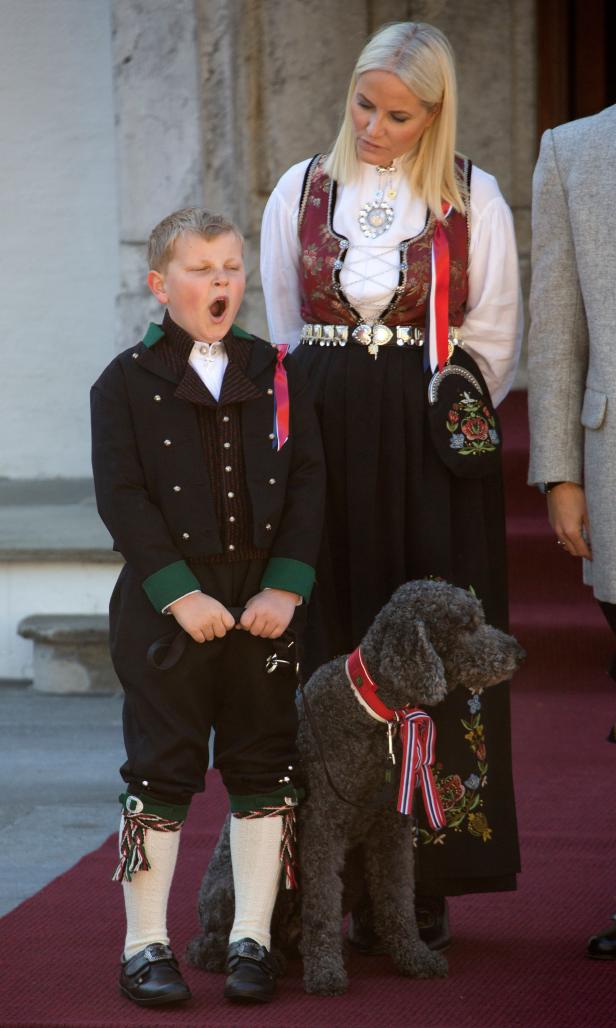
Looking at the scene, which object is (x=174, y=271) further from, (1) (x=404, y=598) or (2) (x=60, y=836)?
(2) (x=60, y=836)

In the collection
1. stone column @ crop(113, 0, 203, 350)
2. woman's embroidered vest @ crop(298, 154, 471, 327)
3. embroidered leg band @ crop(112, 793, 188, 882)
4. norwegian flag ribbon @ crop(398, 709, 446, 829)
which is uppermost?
stone column @ crop(113, 0, 203, 350)

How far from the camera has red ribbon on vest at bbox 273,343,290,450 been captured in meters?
2.82

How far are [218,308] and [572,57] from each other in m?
4.46

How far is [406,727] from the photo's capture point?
2.83 m

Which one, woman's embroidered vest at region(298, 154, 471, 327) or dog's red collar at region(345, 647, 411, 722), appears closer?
dog's red collar at region(345, 647, 411, 722)

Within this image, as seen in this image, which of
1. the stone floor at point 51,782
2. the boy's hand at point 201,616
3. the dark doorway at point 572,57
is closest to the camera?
the boy's hand at point 201,616

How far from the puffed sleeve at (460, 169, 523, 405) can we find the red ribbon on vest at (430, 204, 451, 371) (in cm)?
8

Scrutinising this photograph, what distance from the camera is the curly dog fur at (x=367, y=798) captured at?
9.01ft

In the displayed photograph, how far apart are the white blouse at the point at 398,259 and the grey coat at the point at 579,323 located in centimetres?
13

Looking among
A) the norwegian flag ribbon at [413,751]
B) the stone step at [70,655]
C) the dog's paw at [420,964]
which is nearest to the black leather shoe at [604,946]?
the dog's paw at [420,964]

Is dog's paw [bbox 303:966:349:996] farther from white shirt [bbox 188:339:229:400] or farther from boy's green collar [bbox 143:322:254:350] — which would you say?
boy's green collar [bbox 143:322:254:350]

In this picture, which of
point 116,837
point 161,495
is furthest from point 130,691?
point 116,837

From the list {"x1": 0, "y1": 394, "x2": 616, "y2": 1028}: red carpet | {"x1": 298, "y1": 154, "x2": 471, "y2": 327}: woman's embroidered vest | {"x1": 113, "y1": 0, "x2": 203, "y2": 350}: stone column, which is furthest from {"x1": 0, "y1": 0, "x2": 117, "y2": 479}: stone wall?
{"x1": 298, "y1": 154, "x2": 471, "y2": 327}: woman's embroidered vest

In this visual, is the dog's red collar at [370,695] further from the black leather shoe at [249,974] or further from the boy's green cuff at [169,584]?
the black leather shoe at [249,974]
